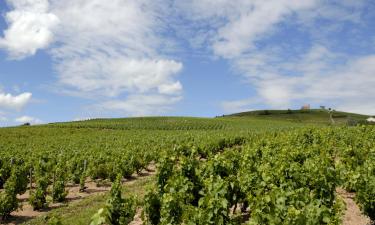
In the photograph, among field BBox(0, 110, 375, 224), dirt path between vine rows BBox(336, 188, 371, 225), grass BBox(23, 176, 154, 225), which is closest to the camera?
field BBox(0, 110, 375, 224)

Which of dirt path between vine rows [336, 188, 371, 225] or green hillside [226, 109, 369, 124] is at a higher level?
green hillside [226, 109, 369, 124]

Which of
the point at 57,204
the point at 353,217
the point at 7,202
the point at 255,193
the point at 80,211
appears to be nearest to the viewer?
the point at 255,193

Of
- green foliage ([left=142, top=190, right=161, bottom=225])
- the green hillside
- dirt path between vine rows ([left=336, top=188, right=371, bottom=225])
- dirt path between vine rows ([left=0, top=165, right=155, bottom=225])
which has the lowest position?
dirt path between vine rows ([left=0, top=165, right=155, bottom=225])

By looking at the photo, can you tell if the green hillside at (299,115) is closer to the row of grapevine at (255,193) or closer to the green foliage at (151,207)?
the row of grapevine at (255,193)

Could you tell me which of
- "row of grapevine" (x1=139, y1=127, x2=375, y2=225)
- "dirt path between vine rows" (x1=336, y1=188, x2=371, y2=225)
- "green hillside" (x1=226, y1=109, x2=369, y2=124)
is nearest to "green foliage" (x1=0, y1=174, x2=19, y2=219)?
"row of grapevine" (x1=139, y1=127, x2=375, y2=225)

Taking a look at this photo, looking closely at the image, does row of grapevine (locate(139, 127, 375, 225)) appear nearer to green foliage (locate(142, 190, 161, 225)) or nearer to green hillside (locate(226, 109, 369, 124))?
green foliage (locate(142, 190, 161, 225))

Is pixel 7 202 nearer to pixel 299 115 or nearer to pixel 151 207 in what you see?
pixel 151 207

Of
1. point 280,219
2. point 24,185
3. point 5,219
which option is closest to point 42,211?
point 5,219

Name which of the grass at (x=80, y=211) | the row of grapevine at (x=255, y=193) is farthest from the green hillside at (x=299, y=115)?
the row of grapevine at (x=255, y=193)

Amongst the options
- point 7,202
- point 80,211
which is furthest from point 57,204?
point 7,202

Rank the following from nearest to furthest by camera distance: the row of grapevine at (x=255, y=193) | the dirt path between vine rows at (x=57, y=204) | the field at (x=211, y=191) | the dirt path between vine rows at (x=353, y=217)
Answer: the row of grapevine at (x=255, y=193), the field at (x=211, y=191), the dirt path between vine rows at (x=353, y=217), the dirt path between vine rows at (x=57, y=204)

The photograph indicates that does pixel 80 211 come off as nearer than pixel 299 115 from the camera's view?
Yes

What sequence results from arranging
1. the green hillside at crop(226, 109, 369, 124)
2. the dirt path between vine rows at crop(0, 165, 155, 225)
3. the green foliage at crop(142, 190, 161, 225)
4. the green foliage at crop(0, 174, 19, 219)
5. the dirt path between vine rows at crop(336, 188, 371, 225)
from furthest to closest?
the green hillside at crop(226, 109, 369, 124)
the dirt path between vine rows at crop(0, 165, 155, 225)
the green foliage at crop(0, 174, 19, 219)
the dirt path between vine rows at crop(336, 188, 371, 225)
the green foliage at crop(142, 190, 161, 225)

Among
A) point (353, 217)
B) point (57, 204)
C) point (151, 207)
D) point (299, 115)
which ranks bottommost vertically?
point (57, 204)
